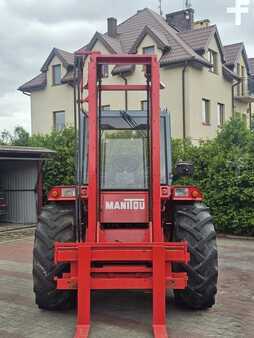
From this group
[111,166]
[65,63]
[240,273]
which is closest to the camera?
[111,166]

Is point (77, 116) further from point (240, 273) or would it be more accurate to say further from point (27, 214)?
point (27, 214)

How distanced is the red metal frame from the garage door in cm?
1110

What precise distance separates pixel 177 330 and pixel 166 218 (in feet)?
5.19

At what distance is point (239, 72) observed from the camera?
27.8 m

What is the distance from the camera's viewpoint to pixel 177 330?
4.91 metres

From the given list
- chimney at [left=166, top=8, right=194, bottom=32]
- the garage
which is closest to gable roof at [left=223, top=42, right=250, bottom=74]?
chimney at [left=166, top=8, right=194, bottom=32]

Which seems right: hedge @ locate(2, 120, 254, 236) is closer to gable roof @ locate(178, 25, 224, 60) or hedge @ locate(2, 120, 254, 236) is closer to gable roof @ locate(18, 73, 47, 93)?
gable roof @ locate(178, 25, 224, 60)

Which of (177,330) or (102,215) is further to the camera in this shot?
(102,215)

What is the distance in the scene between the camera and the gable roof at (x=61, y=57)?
25734mm

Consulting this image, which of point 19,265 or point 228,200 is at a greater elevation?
point 228,200

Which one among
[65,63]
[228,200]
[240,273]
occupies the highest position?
[65,63]

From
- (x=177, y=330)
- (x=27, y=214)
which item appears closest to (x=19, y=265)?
(x=177, y=330)

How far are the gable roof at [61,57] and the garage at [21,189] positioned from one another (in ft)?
35.0

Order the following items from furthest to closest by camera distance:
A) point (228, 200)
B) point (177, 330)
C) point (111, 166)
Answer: point (228, 200), point (111, 166), point (177, 330)
